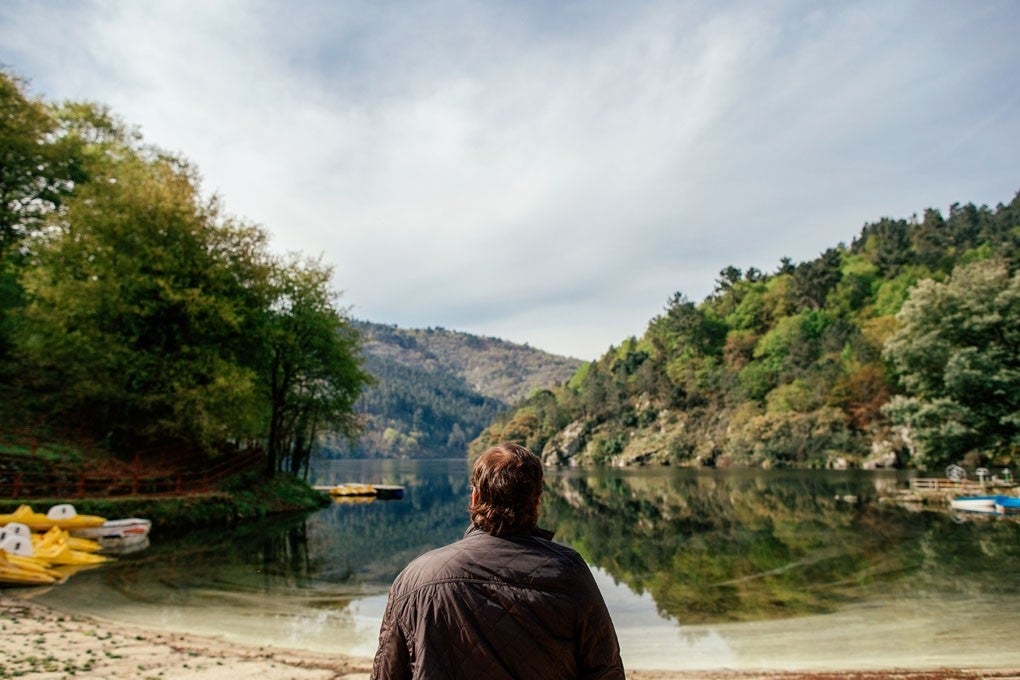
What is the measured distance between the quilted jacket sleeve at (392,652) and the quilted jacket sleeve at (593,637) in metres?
0.72

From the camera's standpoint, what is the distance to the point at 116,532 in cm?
1972

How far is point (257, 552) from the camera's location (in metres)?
20.6

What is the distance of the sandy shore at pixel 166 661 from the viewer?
25.9 ft

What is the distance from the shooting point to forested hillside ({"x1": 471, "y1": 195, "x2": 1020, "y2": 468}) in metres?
34.7

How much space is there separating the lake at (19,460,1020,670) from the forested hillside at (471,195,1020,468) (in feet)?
30.1

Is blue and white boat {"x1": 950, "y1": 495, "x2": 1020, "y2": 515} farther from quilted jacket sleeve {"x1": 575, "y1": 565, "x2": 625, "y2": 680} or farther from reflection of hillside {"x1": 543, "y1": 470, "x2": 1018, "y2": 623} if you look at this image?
quilted jacket sleeve {"x1": 575, "y1": 565, "x2": 625, "y2": 680}

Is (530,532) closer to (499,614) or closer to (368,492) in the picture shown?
(499,614)

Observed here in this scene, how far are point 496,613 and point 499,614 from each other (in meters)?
0.01

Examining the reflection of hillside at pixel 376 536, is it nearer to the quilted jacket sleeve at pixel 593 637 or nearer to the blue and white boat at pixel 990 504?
the quilted jacket sleeve at pixel 593 637

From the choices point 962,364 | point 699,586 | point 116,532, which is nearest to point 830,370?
point 962,364

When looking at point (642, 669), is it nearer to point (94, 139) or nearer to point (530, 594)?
point (530, 594)

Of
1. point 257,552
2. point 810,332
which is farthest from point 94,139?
point 810,332

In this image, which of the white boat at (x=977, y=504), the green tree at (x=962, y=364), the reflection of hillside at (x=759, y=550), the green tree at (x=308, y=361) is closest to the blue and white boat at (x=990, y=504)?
the white boat at (x=977, y=504)

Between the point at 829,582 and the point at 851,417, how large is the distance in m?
80.7
